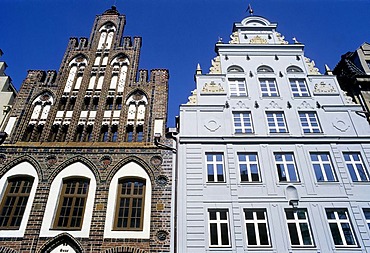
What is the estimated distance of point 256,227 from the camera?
1157 centimetres

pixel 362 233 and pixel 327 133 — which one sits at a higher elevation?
pixel 327 133

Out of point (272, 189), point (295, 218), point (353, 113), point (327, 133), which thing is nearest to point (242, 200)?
point (272, 189)

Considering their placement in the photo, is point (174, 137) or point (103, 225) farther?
point (174, 137)

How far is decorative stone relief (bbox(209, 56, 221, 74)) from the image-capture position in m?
16.7

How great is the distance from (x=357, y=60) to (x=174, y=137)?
12.5 meters

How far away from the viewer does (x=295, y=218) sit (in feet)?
38.8

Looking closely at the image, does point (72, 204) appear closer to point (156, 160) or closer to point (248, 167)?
point (156, 160)

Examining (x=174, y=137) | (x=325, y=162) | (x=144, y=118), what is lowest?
(x=325, y=162)

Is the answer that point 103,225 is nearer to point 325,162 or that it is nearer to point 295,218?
point 295,218

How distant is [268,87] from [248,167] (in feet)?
16.4

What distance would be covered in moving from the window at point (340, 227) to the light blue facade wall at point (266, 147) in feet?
0.53

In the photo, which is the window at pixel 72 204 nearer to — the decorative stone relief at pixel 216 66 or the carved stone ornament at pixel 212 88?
the carved stone ornament at pixel 212 88

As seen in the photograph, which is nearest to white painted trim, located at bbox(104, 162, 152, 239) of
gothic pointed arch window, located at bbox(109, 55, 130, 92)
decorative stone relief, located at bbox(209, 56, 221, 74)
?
gothic pointed arch window, located at bbox(109, 55, 130, 92)

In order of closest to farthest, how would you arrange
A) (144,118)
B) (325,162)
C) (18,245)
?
(18,245) < (325,162) < (144,118)
